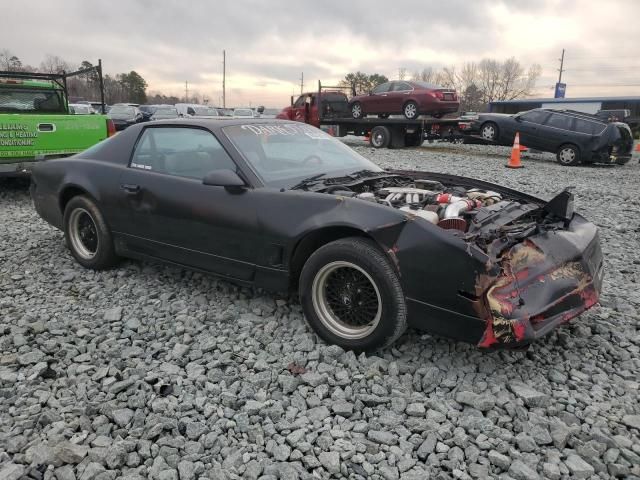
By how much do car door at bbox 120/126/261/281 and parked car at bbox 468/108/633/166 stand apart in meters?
12.6

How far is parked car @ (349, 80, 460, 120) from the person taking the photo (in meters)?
16.1

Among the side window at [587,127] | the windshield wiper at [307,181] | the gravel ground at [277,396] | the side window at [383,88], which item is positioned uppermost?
the side window at [383,88]

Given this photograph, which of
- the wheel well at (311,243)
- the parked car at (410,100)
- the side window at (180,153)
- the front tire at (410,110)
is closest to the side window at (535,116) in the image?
the parked car at (410,100)

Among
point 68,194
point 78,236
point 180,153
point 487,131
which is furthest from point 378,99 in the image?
point 180,153

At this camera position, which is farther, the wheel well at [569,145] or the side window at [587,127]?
the wheel well at [569,145]

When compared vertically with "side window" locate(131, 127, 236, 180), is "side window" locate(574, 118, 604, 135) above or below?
above

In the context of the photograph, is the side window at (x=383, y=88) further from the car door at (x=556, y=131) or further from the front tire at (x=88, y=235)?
the front tire at (x=88, y=235)

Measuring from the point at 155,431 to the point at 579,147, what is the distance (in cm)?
1402

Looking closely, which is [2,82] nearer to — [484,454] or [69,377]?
[69,377]

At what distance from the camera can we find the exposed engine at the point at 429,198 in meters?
2.99

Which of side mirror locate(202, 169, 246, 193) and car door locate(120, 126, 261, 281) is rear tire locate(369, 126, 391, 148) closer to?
car door locate(120, 126, 261, 281)

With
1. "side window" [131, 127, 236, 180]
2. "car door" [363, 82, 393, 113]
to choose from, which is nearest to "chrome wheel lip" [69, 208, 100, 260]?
"side window" [131, 127, 236, 180]

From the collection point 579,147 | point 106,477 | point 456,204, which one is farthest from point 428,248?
point 579,147

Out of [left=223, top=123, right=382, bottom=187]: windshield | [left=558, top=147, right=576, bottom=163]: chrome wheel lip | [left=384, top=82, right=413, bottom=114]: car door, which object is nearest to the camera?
[left=223, top=123, right=382, bottom=187]: windshield
